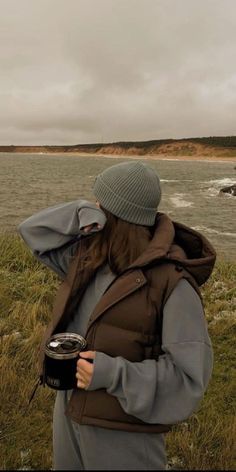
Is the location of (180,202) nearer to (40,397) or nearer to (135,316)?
(40,397)

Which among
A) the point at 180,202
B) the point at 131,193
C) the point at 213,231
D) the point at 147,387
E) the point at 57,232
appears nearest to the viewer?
the point at 147,387

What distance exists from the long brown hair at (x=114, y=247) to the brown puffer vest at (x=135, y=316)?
3.3 inches

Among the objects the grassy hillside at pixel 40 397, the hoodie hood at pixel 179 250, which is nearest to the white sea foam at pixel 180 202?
the grassy hillside at pixel 40 397

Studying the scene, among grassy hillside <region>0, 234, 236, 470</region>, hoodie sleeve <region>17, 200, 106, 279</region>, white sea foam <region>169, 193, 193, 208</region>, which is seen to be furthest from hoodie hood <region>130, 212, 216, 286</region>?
white sea foam <region>169, 193, 193, 208</region>

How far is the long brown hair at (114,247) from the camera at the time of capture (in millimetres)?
1879

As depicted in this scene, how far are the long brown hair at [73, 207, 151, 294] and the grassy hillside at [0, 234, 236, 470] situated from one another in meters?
1.73

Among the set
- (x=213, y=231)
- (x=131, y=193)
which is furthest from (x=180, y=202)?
(x=131, y=193)

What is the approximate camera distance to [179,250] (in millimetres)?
1830

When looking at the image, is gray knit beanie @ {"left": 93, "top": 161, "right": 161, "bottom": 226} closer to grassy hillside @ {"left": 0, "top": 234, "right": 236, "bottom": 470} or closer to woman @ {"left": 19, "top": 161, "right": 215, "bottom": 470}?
woman @ {"left": 19, "top": 161, "right": 215, "bottom": 470}

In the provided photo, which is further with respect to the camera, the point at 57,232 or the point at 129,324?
the point at 57,232

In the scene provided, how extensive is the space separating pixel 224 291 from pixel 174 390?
18.9 ft

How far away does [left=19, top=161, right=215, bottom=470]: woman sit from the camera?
1.66 meters

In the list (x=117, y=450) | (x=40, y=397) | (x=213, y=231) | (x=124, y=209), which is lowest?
(x=213, y=231)

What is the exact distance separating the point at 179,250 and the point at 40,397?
2371 millimetres
